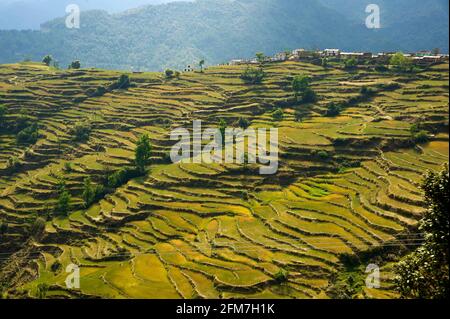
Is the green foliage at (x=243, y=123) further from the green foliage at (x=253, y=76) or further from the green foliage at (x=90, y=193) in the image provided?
the green foliage at (x=90, y=193)

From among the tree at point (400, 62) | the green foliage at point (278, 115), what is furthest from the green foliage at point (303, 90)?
the tree at point (400, 62)

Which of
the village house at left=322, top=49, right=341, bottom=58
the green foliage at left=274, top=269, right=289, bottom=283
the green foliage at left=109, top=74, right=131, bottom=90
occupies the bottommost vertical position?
the green foliage at left=274, top=269, right=289, bottom=283

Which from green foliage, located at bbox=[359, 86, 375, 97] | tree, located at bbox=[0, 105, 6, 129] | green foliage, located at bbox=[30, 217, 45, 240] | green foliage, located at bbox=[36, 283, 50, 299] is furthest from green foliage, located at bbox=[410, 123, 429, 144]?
tree, located at bbox=[0, 105, 6, 129]

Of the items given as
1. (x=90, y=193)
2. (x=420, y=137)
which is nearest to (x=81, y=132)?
(x=90, y=193)

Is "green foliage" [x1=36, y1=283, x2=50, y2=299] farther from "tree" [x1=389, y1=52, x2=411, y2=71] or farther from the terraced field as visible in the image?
"tree" [x1=389, y1=52, x2=411, y2=71]

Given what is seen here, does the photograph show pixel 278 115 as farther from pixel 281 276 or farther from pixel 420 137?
pixel 281 276

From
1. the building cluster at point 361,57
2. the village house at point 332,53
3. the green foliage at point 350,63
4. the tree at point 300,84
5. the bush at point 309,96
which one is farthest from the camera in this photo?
the village house at point 332,53
